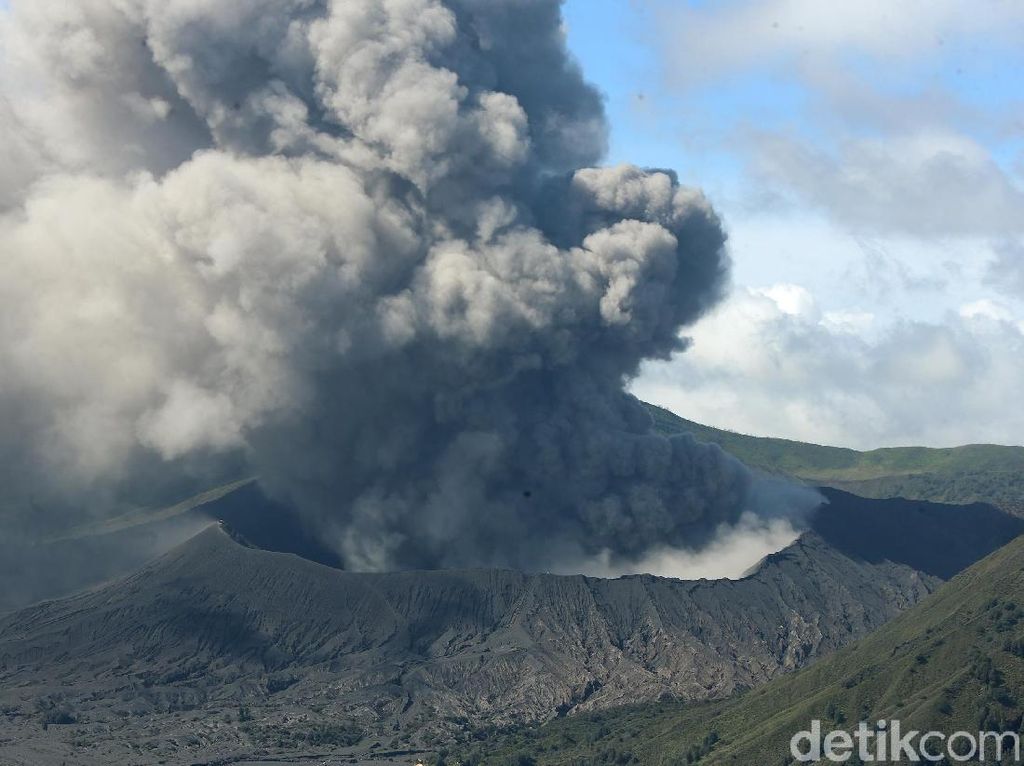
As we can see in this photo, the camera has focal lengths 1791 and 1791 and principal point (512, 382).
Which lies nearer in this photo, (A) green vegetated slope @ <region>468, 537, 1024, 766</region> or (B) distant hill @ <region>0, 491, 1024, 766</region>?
(A) green vegetated slope @ <region>468, 537, 1024, 766</region>

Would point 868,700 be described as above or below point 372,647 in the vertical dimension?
below

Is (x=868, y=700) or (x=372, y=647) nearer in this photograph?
(x=868, y=700)

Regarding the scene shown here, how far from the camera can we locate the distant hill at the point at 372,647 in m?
103

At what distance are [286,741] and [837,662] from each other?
3104 cm

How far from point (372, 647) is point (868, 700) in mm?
34001

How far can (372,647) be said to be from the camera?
365 ft

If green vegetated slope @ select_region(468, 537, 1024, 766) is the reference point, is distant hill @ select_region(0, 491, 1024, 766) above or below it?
above

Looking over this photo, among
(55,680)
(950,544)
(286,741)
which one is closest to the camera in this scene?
(286,741)

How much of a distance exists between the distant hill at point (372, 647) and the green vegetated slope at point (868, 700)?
4805 millimetres

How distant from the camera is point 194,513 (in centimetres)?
12331

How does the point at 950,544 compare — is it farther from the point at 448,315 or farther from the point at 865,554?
the point at 448,315

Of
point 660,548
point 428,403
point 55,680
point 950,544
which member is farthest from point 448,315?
point 950,544

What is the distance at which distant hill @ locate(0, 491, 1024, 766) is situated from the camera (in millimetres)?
103062

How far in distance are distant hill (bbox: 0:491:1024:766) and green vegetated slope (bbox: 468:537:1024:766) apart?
4.80m
